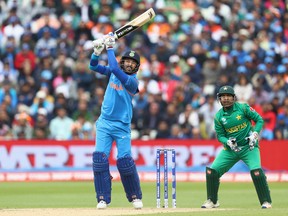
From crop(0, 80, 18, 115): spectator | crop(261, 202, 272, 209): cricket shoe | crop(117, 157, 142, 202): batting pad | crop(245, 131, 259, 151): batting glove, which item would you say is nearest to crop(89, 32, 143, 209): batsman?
crop(117, 157, 142, 202): batting pad

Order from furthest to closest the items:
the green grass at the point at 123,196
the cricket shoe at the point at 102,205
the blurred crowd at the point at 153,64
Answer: the blurred crowd at the point at 153,64, the green grass at the point at 123,196, the cricket shoe at the point at 102,205

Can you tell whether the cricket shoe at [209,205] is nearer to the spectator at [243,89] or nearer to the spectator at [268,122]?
the spectator at [268,122]

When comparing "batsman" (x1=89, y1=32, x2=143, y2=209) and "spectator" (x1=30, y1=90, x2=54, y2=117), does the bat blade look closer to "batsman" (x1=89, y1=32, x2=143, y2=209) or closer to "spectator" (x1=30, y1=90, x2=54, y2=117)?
"batsman" (x1=89, y1=32, x2=143, y2=209)

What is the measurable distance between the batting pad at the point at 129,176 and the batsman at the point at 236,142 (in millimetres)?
1095

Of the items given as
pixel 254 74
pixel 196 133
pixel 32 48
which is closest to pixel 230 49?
pixel 254 74

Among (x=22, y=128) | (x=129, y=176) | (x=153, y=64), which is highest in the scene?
(x=153, y=64)

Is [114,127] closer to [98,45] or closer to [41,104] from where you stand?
[98,45]

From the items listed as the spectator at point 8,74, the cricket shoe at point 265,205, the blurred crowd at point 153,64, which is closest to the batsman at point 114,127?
the cricket shoe at point 265,205

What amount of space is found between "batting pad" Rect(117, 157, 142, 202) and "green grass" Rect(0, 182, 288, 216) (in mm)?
1075

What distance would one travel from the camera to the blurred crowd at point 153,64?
2281 cm

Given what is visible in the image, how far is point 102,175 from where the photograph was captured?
42.9 feet

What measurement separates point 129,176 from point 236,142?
1630mm

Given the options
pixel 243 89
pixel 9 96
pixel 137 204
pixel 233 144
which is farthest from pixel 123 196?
pixel 9 96

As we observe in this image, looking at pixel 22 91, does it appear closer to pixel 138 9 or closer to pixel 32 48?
pixel 32 48
